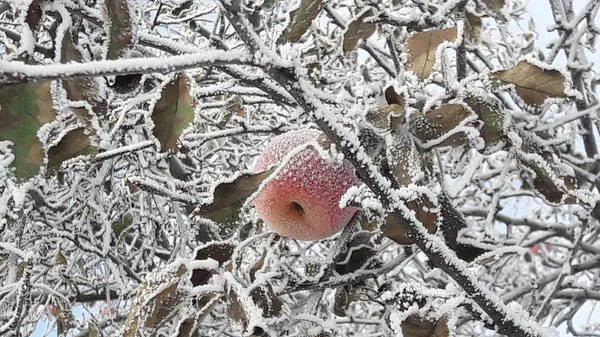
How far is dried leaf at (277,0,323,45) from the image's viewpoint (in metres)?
0.81

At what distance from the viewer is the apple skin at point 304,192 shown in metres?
0.95

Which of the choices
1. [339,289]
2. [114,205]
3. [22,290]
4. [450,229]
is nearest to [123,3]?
[450,229]

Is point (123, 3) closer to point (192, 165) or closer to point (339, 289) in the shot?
point (339, 289)

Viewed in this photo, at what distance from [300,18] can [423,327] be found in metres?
0.43

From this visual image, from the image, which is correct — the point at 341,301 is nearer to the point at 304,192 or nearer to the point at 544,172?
the point at 304,192

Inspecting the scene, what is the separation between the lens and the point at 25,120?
55 centimetres

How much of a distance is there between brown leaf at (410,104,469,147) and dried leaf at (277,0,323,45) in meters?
0.19

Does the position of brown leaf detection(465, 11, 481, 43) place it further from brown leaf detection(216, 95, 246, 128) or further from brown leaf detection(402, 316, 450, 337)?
brown leaf detection(402, 316, 450, 337)

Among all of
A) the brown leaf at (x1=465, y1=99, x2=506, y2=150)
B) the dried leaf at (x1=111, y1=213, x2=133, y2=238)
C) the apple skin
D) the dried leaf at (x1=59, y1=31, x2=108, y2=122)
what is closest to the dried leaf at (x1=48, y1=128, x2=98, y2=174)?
the dried leaf at (x1=59, y1=31, x2=108, y2=122)

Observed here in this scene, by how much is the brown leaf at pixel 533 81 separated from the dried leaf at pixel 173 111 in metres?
0.40

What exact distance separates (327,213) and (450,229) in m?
0.20

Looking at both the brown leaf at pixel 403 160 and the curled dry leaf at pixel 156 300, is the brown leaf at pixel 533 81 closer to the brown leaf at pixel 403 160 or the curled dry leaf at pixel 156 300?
the brown leaf at pixel 403 160

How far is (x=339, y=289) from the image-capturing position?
1.09 meters

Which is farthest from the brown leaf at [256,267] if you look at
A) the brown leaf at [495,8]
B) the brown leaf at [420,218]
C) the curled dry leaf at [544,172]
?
the brown leaf at [495,8]
